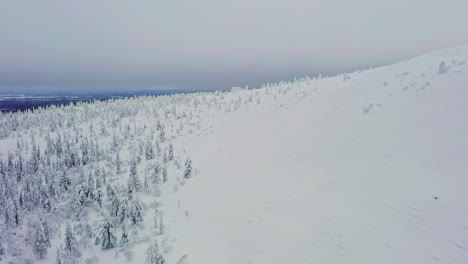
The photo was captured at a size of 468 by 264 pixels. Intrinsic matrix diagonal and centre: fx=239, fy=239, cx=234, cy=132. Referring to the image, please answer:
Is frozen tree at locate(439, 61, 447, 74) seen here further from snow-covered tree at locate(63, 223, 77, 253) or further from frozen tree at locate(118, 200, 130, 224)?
snow-covered tree at locate(63, 223, 77, 253)

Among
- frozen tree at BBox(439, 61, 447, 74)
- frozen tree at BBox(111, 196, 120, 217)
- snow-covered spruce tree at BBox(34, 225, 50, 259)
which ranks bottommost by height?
snow-covered spruce tree at BBox(34, 225, 50, 259)

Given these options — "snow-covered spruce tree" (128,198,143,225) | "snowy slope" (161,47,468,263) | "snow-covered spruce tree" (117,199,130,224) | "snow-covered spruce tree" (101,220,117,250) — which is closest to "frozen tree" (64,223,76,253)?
"snow-covered spruce tree" (101,220,117,250)

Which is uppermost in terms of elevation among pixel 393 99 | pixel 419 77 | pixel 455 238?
pixel 419 77

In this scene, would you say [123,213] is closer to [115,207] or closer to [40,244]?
[115,207]

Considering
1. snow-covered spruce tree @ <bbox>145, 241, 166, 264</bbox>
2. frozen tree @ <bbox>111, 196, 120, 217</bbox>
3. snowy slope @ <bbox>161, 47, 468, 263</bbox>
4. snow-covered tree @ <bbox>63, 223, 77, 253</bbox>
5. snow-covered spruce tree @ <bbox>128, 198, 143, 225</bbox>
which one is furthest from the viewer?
frozen tree @ <bbox>111, 196, 120, 217</bbox>

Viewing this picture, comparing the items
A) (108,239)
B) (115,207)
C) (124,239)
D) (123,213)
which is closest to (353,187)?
(124,239)

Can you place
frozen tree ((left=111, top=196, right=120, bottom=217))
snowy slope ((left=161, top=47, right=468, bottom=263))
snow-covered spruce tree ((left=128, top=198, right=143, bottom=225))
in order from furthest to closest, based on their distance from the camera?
frozen tree ((left=111, top=196, right=120, bottom=217))
snow-covered spruce tree ((left=128, top=198, right=143, bottom=225))
snowy slope ((left=161, top=47, right=468, bottom=263))

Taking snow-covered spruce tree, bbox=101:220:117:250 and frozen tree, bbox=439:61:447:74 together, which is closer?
snow-covered spruce tree, bbox=101:220:117:250

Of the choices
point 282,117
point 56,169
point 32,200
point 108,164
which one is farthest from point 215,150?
point 56,169

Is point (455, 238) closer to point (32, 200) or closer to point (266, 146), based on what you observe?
point (266, 146)
